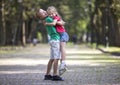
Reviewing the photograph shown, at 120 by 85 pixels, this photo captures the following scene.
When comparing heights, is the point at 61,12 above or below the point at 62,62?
above

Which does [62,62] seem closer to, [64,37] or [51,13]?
[64,37]

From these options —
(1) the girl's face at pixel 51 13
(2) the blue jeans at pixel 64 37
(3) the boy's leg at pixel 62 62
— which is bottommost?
(3) the boy's leg at pixel 62 62

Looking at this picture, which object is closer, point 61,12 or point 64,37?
point 64,37

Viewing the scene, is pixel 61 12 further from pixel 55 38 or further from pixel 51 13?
pixel 55 38

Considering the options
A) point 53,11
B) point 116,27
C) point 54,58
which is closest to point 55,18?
point 53,11

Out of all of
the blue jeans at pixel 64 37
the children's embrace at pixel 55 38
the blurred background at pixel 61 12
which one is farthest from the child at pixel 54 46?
the blurred background at pixel 61 12

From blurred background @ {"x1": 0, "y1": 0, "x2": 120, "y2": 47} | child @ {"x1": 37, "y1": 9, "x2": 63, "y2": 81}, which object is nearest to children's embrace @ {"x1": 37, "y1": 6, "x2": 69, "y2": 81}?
child @ {"x1": 37, "y1": 9, "x2": 63, "y2": 81}

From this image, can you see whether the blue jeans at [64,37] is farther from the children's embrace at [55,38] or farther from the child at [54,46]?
the child at [54,46]

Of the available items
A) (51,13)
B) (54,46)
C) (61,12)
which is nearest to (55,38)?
(54,46)

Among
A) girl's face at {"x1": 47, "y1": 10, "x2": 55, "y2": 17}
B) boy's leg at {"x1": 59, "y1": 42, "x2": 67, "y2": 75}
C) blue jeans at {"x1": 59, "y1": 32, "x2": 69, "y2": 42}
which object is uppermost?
girl's face at {"x1": 47, "y1": 10, "x2": 55, "y2": 17}

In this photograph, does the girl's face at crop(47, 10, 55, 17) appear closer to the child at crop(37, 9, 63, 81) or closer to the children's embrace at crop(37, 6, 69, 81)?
the children's embrace at crop(37, 6, 69, 81)

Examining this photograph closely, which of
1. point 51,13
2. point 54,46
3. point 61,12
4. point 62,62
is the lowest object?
point 62,62

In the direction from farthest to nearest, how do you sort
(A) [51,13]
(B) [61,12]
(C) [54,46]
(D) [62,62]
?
(B) [61,12], (A) [51,13], (C) [54,46], (D) [62,62]

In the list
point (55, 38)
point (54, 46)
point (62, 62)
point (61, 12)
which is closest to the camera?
point (62, 62)
